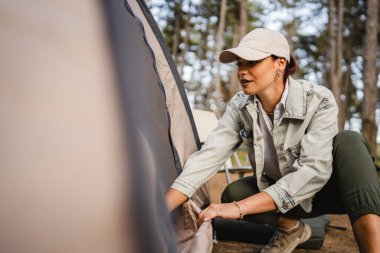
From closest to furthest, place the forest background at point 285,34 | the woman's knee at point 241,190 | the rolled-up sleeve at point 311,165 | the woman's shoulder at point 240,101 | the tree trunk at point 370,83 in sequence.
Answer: the rolled-up sleeve at point 311,165, the woman's shoulder at point 240,101, the woman's knee at point 241,190, the tree trunk at point 370,83, the forest background at point 285,34

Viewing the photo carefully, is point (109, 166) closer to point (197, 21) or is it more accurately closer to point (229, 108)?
point (229, 108)

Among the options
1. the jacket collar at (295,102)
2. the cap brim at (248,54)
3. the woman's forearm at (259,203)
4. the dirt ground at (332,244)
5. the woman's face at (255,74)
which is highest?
the cap brim at (248,54)

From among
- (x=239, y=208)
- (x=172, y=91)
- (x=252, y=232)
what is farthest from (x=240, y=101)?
(x=252, y=232)

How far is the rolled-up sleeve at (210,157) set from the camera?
1.75 meters

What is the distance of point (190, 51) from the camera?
68.8 ft

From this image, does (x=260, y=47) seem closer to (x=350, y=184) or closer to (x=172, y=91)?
(x=172, y=91)

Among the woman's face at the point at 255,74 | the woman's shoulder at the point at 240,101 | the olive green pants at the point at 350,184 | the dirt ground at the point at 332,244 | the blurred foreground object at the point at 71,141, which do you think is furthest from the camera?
the dirt ground at the point at 332,244

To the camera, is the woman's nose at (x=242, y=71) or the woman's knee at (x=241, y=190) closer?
the woman's nose at (x=242, y=71)

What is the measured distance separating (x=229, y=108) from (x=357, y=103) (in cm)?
2153

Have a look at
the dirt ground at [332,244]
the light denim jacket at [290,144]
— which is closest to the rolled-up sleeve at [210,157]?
the light denim jacket at [290,144]

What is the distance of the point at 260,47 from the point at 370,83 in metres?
7.38

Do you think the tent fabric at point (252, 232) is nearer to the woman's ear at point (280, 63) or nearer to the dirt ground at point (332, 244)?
the dirt ground at point (332, 244)

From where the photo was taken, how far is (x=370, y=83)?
322 inches

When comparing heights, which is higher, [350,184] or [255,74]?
[255,74]
